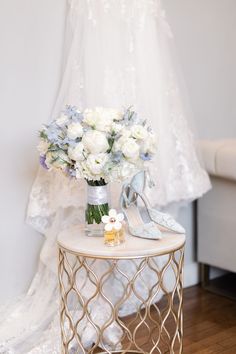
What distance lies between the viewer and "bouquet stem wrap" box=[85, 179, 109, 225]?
2.01 metres

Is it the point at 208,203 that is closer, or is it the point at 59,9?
the point at 59,9

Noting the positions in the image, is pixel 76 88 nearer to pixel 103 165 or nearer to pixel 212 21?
pixel 103 165

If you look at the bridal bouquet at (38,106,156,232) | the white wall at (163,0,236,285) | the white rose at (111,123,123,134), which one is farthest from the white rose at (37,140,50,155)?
the white wall at (163,0,236,285)

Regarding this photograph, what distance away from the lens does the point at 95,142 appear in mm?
1857

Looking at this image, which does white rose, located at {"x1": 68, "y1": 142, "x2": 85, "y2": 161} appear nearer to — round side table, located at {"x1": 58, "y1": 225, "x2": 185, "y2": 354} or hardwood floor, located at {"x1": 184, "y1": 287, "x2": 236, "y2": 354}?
round side table, located at {"x1": 58, "y1": 225, "x2": 185, "y2": 354}

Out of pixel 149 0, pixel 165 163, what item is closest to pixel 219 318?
pixel 165 163

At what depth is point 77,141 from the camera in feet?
6.26

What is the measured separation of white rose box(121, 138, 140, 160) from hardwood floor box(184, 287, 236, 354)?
95cm

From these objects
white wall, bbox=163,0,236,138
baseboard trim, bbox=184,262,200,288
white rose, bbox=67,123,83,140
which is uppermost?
white wall, bbox=163,0,236,138

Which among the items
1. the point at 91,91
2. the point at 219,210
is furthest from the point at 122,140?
the point at 219,210

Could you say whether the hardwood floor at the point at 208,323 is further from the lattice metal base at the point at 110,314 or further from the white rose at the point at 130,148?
the white rose at the point at 130,148

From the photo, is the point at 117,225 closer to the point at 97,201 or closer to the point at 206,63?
the point at 97,201

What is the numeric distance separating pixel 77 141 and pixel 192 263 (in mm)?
1395

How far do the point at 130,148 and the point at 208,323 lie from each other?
113cm
